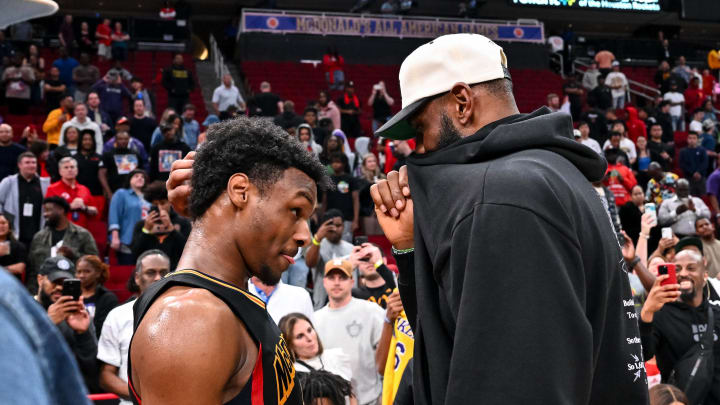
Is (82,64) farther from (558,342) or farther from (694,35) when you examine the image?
(694,35)

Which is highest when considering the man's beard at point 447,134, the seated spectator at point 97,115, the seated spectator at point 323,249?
the man's beard at point 447,134

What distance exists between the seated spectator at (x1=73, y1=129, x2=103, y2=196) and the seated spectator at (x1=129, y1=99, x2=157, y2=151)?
1.88m

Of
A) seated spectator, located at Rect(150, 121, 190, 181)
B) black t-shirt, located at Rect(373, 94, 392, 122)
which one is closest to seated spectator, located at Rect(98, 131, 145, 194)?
seated spectator, located at Rect(150, 121, 190, 181)

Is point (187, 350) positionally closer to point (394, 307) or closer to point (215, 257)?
point (215, 257)

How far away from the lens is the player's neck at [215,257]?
6.98ft

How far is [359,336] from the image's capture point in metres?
5.90

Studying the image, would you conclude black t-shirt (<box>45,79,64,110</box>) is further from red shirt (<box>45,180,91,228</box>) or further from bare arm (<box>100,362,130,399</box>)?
bare arm (<box>100,362,130,399</box>)

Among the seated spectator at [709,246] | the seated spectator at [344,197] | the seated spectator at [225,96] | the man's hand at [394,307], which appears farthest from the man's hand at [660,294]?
the seated spectator at [225,96]

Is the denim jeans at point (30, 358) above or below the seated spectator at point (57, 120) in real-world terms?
above

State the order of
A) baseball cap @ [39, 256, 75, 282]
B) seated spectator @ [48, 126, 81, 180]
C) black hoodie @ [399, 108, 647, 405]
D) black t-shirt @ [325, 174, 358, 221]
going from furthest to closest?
black t-shirt @ [325, 174, 358, 221], seated spectator @ [48, 126, 81, 180], baseball cap @ [39, 256, 75, 282], black hoodie @ [399, 108, 647, 405]

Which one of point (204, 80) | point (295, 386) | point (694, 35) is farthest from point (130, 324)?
point (694, 35)

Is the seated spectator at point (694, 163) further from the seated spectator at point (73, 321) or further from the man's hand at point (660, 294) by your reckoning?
the seated spectator at point (73, 321)

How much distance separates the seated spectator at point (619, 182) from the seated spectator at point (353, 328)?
6.07 meters

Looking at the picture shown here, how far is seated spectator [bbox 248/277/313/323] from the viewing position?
5949mm
